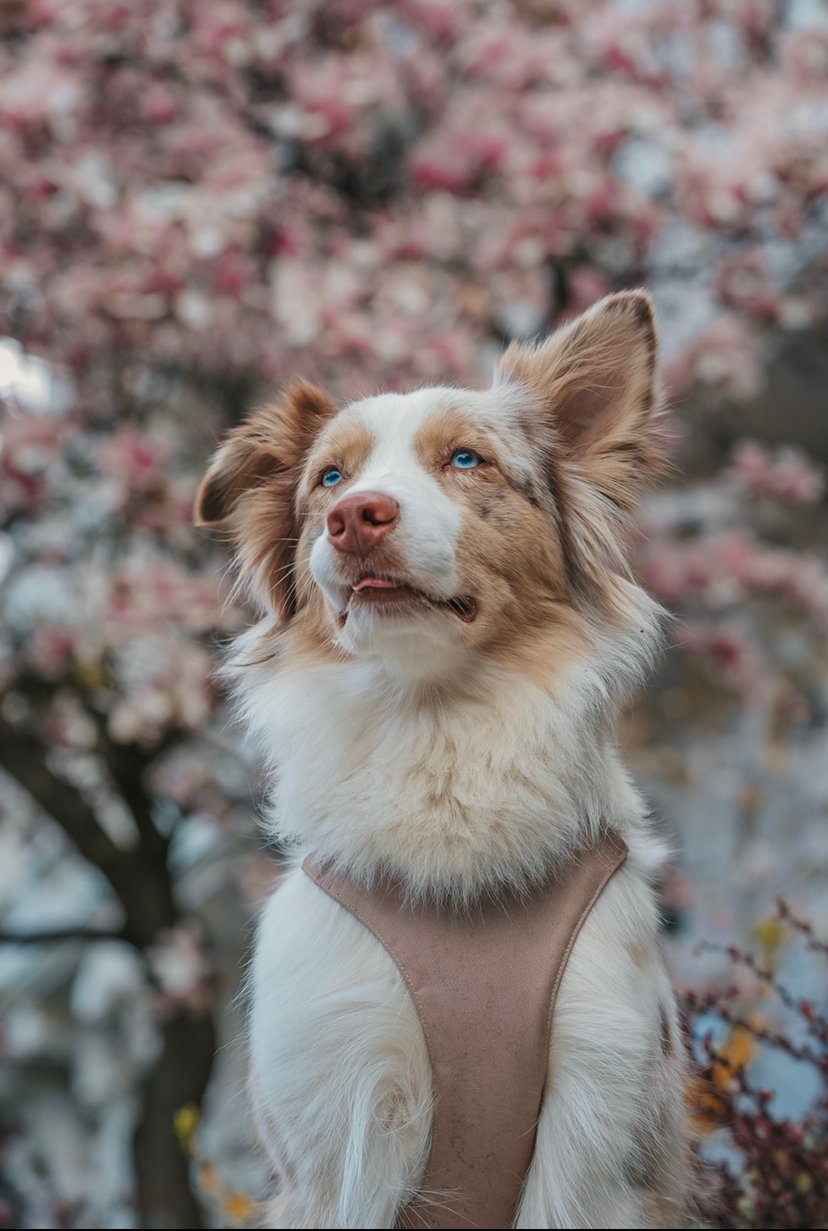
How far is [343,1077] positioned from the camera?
74.1 inches

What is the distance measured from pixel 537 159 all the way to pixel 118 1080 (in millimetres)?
5464

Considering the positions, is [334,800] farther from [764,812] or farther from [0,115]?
[764,812]

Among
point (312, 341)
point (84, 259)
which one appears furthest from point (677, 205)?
point (84, 259)

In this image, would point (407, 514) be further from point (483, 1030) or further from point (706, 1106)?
point (706, 1106)

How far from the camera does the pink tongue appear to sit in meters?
1.92

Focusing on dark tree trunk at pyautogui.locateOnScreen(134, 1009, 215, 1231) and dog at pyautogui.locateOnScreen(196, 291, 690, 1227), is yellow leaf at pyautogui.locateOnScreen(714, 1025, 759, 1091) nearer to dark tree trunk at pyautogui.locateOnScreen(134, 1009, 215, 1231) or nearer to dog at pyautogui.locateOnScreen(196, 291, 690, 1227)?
dog at pyautogui.locateOnScreen(196, 291, 690, 1227)

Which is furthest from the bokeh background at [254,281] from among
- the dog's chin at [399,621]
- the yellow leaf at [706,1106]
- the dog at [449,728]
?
the dog's chin at [399,621]

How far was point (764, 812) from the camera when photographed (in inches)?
262

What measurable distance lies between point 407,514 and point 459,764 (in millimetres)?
494

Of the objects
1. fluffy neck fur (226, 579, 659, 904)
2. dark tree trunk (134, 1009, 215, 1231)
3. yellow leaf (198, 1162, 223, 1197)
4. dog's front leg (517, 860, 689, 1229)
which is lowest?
dark tree trunk (134, 1009, 215, 1231)

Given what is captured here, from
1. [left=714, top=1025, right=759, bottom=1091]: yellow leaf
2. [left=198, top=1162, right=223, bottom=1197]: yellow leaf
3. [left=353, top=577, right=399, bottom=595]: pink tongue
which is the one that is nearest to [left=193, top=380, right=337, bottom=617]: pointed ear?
[left=353, top=577, right=399, bottom=595]: pink tongue

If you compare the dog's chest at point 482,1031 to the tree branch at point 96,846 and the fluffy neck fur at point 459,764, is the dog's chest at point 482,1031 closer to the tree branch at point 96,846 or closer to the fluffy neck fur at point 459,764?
the fluffy neck fur at point 459,764

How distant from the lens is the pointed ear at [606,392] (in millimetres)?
2201

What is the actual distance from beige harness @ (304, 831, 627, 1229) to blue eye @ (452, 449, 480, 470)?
0.82 metres
